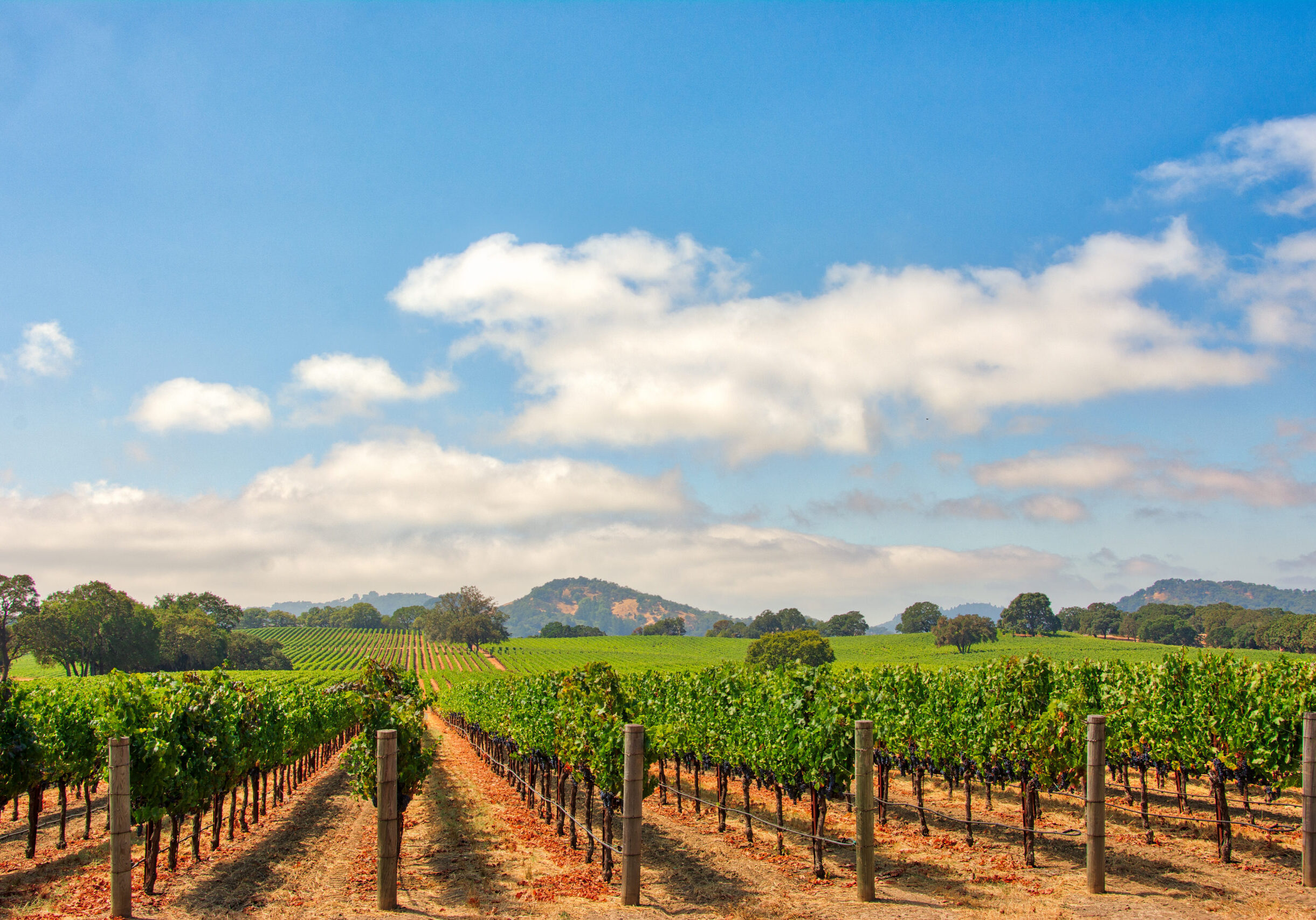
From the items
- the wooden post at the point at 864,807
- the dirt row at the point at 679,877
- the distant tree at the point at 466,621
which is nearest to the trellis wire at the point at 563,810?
the dirt row at the point at 679,877

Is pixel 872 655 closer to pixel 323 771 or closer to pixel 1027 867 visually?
pixel 323 771

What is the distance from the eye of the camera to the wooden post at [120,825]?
9906mm

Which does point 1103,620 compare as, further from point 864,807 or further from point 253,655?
point 864,807

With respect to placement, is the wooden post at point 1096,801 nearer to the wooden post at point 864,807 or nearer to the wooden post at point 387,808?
the wooden post at point 864,807

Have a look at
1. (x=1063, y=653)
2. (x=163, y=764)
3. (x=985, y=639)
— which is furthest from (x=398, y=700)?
(x=985, y=639)

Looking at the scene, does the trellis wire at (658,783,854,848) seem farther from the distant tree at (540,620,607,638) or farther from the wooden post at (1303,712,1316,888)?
the distant tree at (540,620,607,638)

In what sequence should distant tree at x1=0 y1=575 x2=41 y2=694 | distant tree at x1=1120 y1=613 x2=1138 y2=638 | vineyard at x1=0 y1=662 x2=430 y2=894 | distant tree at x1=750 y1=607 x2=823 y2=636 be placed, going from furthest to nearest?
distant tree at x1=750 y1=607 x2=823 y2=636 < distant tree at x1=1120 y1=613 x2=1138 y2=638 < distant tree at x1=0 y1=575 x2=41 y2=694 < vineyard at x1=0 y1=662 x2=430 y2=894

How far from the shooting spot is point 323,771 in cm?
3647

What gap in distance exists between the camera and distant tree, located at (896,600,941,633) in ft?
523

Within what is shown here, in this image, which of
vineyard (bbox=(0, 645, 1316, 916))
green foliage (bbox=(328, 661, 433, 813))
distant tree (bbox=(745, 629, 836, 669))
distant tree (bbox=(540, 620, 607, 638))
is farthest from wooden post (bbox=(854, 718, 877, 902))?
distant tree (bbox=(540, 620, 607, 638))

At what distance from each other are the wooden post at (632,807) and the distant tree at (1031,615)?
479ft

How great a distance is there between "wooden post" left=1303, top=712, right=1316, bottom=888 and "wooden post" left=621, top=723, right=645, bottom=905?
912cm

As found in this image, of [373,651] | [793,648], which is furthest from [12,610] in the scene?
[793,648]

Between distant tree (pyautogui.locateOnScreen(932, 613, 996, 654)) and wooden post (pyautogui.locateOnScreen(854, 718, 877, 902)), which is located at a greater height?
wooden post (pyautogui.locateOnScreen(854, 718, 877, 902))
